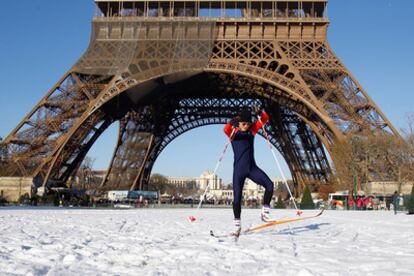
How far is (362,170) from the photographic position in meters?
36.8

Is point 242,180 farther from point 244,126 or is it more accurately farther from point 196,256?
point 196,256

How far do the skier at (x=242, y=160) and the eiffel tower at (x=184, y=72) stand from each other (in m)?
22.3

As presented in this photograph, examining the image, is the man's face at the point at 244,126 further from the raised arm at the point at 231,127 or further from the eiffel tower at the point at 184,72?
the eiffel tower at the point at 184,72

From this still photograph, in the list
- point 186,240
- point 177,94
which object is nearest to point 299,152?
point 177,94

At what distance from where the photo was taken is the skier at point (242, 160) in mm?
8281

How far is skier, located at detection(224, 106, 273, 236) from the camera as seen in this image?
27.2 ft

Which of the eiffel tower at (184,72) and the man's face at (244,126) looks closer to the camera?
the man's face at (244,126)


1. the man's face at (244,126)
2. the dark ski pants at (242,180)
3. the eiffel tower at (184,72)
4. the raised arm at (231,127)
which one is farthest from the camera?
the eiffel tower at (184,72)

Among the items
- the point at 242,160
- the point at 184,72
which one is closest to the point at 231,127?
the point at 242,160

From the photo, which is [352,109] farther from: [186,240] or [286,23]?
[186,240]

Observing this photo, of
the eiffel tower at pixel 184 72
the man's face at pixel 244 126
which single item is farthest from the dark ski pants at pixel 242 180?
the eiffel tower at pixel 184 72

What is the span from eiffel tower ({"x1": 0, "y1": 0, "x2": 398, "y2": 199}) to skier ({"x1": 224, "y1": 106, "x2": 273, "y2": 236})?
22.3m

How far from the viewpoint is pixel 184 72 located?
110 feet

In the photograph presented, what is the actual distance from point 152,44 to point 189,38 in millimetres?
2900
